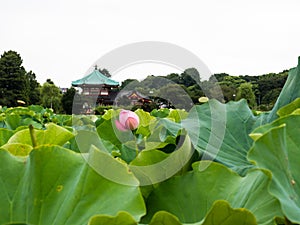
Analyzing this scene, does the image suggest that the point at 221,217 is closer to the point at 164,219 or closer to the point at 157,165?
the point at 164,219

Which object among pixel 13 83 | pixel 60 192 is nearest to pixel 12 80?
pixel 13 83

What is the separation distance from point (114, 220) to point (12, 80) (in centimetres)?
3027

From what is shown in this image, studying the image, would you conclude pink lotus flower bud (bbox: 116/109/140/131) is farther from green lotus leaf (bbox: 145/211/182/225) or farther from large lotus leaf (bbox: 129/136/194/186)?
green lotus leaf (bbox: 145/211/182/225)

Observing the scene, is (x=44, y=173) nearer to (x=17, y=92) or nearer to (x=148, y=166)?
(x=148, y=166)

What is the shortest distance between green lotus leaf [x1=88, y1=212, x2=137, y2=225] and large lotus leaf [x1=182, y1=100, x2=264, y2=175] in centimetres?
24

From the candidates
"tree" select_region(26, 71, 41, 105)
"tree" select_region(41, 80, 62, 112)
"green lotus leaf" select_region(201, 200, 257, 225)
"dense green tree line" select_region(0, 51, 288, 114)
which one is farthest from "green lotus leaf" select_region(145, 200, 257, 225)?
"tree" select_region(41, 80, 62, 112)

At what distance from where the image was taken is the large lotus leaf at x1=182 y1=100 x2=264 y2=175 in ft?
1.88

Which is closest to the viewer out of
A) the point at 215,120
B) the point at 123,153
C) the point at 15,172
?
the point at 15,172

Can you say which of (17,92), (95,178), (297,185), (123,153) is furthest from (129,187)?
(17,92)

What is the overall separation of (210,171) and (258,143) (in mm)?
115

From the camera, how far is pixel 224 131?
0.66m

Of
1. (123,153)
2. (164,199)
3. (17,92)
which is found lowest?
(17,92)

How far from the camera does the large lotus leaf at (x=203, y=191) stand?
0.40 meters

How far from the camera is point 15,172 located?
0.43 meters
